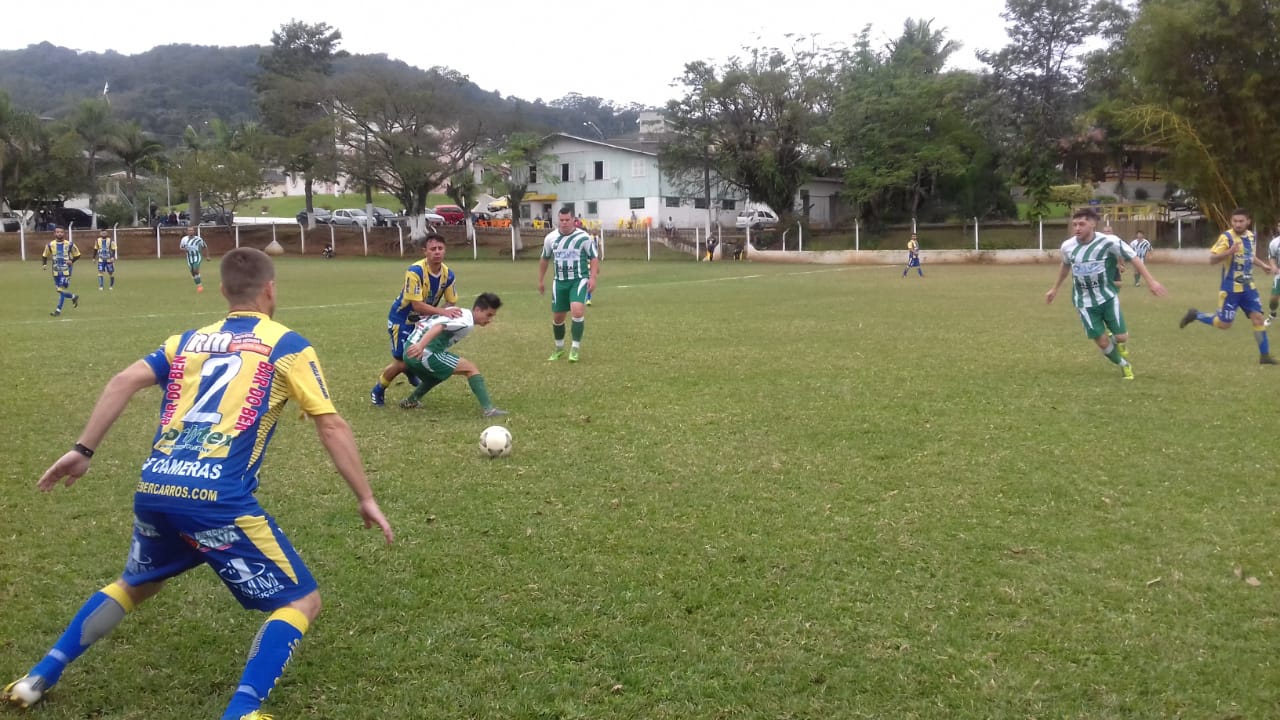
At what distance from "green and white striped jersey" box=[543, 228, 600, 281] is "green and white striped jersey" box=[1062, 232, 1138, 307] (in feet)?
19.0

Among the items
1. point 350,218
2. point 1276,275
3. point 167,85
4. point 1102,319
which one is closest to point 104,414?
point 1102,319

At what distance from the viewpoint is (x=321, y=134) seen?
5284 cm

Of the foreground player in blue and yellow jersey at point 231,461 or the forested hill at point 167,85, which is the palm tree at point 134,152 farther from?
the foreground player in blue and yellow jersey at point 231,461

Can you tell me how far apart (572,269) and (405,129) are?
4431cm

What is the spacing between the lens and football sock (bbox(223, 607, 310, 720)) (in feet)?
11.1

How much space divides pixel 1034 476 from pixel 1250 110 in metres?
37.6

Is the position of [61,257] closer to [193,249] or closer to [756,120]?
[193,249]

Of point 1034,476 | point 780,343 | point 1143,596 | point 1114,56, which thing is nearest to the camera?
point 1143,596

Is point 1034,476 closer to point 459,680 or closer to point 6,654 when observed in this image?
point 459,680

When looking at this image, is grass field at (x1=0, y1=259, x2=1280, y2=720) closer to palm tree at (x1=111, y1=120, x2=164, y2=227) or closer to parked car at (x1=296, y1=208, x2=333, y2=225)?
parked car at (x1=296, y1=208, x2=333, y2=225)

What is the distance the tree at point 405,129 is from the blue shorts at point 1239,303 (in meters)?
45.4

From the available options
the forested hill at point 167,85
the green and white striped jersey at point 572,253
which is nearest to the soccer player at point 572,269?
the green and white striped jersey at point 572,253

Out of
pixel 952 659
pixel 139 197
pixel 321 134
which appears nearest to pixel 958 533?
pixel 952 659

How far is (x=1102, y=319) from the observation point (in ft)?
35.6
